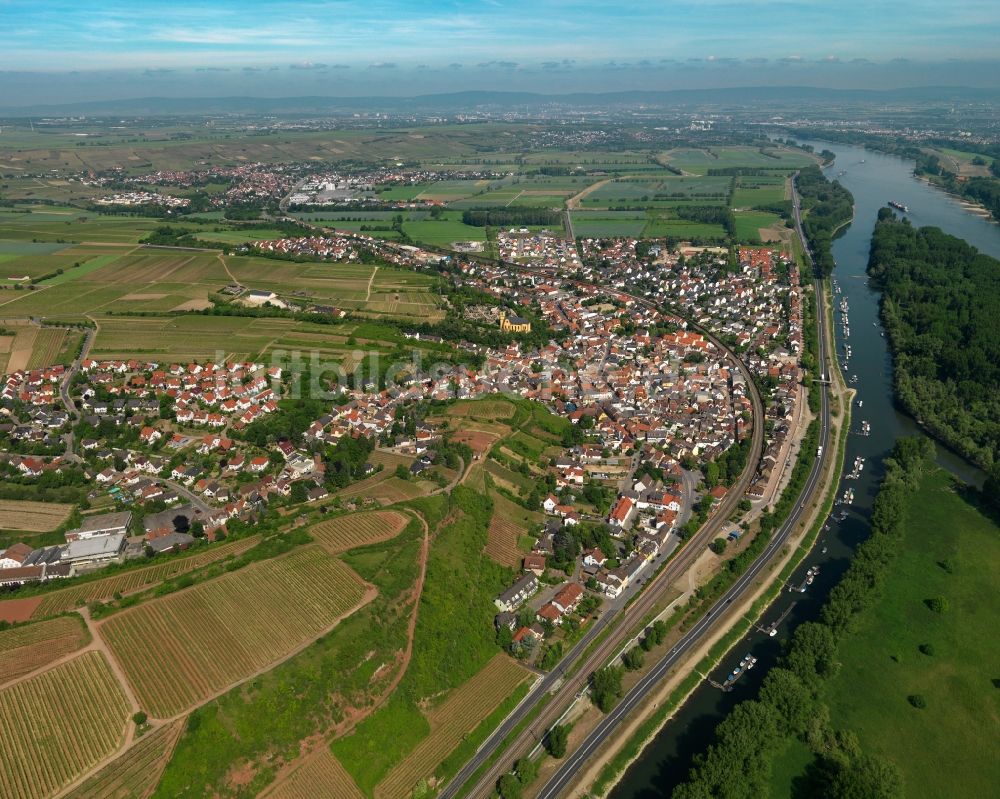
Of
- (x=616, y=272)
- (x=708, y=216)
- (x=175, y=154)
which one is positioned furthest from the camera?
(x=175, y=154)

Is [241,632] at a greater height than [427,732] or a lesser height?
greater

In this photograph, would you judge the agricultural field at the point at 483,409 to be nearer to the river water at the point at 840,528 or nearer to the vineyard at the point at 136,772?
the river water at the point at 840,528

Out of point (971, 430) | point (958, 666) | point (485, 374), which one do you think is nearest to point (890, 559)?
point (958, 666)

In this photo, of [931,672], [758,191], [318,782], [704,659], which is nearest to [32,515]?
[318,782]

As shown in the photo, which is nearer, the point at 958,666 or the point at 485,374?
the point at 958,666

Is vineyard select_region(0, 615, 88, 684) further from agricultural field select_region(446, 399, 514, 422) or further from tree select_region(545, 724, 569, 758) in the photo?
agricultural field select_region(446, 399, 514, 422)

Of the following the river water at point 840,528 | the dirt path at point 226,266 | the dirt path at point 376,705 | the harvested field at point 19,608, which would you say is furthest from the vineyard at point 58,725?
the dirt path at point 226,266

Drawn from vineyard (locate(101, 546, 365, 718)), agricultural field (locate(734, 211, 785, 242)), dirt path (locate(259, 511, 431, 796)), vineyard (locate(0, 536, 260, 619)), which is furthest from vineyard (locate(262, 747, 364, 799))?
agricultural field (locate(734, 211, 785, 242))

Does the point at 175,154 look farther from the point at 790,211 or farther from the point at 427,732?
the point at 427,732
